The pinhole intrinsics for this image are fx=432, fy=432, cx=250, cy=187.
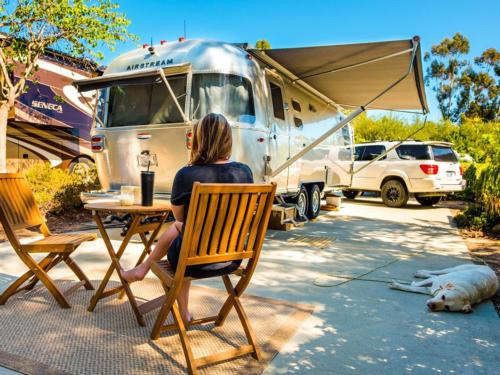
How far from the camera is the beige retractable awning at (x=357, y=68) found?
18.6 ft

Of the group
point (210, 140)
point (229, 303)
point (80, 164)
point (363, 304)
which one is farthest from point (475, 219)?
point (80, 164)

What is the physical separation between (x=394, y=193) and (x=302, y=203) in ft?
15.9

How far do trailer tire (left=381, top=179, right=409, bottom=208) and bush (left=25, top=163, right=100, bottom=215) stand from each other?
7866 mm

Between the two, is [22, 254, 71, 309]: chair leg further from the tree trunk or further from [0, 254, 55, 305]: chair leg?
the tree trunk

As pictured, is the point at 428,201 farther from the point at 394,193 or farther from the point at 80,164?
the point at 80,164

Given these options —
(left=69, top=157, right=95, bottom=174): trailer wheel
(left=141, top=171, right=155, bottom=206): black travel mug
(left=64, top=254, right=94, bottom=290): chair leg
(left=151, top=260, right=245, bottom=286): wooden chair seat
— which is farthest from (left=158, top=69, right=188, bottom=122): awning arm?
(left=69, top=157, right=95, bottom=174): trailer wheel

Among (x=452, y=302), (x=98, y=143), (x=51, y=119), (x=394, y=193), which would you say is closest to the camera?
(x=452, y=302)

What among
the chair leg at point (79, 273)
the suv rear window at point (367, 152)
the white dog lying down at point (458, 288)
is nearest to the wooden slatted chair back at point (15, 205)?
the chair leg at point (79, 273)

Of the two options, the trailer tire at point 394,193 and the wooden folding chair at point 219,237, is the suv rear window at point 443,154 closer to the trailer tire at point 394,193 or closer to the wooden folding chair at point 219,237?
the trailer tire at point 394,193

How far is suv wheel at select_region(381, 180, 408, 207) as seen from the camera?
12.0 meters

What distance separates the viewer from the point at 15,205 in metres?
3.54

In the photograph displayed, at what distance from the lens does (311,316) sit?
3.39 metres

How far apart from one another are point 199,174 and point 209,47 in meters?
3.95

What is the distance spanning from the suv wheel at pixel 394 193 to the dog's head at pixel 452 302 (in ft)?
29.0
